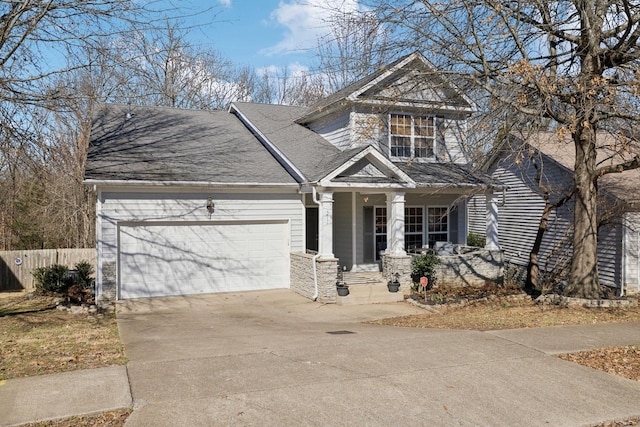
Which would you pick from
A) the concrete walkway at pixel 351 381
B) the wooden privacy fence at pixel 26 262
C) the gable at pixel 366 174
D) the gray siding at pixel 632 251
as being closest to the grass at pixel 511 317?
the concrete walkway at pixel 351 381

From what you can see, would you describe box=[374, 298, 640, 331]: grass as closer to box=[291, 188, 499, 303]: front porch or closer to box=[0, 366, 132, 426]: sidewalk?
box=[291, 188, 499, 303]: front porch

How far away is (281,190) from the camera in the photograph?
593 inches

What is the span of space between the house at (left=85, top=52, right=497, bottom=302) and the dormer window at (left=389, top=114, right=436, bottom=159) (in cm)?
4

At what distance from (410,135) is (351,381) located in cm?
1214

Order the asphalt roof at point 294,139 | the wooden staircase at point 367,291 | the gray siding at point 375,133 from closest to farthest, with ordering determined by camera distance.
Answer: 1. the wooden staircase at point 367,291
2. the asphalt roof at point 294,139
3. the gray siding at point 375,133

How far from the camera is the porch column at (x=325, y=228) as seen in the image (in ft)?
45.4

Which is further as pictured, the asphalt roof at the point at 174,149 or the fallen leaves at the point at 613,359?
the asphalt roof at the point at 174,149

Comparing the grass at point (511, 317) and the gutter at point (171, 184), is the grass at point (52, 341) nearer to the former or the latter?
the gutter at point (171, 184)

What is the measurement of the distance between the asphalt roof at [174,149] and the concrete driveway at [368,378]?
16.1ft

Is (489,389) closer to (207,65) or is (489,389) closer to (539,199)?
(539,199)

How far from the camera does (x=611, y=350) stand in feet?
27.1

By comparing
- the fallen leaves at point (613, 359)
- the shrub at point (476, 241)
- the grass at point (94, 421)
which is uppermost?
the shrub at point (476, 241)

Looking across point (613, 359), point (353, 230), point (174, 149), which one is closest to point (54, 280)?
point (174, 149)

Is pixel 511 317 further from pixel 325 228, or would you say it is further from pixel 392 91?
pixel 392 91
